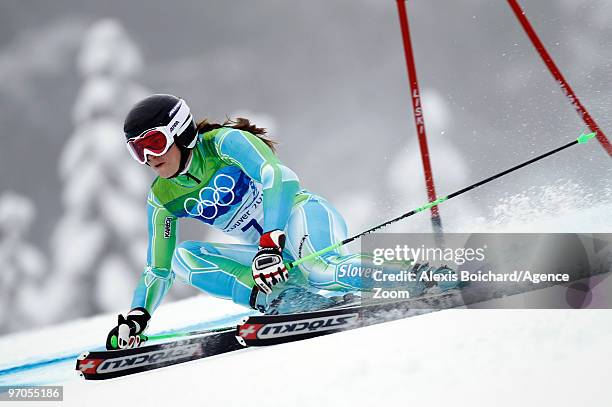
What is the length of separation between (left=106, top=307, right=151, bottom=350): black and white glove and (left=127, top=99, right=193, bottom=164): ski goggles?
0.81m

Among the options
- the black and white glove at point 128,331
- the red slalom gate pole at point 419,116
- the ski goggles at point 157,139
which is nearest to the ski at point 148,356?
the black and white glove at point 128,331

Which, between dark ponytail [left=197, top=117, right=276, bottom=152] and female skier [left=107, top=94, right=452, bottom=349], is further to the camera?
dark ponytail [left=197, top=117, right=276, bottom=152]

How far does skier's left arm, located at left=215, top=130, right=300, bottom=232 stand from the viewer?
289cm

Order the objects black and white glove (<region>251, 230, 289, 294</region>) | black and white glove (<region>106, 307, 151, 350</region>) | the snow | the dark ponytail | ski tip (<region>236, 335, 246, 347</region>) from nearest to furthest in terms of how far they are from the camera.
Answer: the snow < black and white glove (<region>251, 230, 289, 294</region>) < ski tip (<region>236, 335, 246, 347</region>) < black and white glove (<region>106, 307, 151, 350</region>) < the dark ponytail

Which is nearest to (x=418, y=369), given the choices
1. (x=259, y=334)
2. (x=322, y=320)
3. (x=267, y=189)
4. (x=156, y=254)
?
(x=322, y=320)

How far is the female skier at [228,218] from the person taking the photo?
2918mm

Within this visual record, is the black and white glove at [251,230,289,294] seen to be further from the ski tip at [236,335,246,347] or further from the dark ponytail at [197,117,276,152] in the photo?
the dark ponytail at [197,117,276,152]

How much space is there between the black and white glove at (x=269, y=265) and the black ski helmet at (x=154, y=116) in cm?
69

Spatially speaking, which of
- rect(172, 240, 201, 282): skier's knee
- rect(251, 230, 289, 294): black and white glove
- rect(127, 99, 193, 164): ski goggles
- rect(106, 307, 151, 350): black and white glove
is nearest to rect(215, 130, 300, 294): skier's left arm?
rect(251, 230, 289, 294): black and white glove

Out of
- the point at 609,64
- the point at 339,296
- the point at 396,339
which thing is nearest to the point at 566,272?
the point at 396,339

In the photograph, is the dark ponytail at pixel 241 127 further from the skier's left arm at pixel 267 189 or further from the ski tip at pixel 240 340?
the ski tip at pixel 240 340

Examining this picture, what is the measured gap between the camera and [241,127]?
3.22 m

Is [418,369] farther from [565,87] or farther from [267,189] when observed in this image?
[565,87]

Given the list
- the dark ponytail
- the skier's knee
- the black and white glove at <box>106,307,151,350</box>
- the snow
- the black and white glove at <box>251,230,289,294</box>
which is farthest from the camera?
the skier's knee
